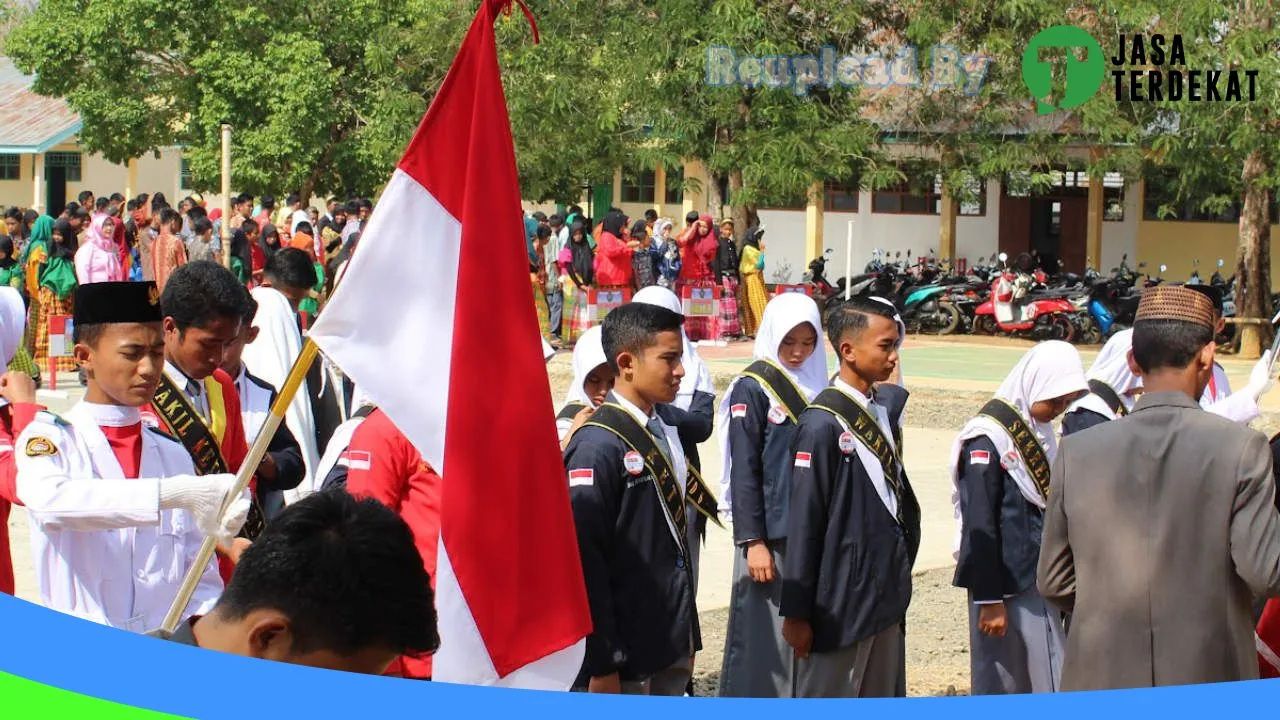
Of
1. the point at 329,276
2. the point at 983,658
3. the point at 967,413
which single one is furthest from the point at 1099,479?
the point at 329,276

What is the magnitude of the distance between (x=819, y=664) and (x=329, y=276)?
1385cm

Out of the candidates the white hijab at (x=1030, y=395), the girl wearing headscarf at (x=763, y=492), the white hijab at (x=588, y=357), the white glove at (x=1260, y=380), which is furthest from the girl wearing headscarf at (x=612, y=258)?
the white hijab at (x=588, y=357)

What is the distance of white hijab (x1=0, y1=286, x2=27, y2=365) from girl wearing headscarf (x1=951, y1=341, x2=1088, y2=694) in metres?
2.92

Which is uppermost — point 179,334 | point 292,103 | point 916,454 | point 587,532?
point 292,103

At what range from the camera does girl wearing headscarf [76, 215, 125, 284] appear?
16.0 meters

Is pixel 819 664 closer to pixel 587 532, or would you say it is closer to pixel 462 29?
pixel 587 532

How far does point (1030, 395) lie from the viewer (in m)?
5.57

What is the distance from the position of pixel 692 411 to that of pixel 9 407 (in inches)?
110

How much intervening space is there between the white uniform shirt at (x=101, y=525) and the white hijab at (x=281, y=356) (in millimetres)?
2256

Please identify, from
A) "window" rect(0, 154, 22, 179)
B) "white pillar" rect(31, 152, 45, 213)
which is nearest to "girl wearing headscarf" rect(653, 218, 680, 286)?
"white pillar" rect(31, 152, 45, 213)

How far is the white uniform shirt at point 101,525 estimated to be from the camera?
354 cm

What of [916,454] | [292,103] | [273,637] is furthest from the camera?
[292,103]

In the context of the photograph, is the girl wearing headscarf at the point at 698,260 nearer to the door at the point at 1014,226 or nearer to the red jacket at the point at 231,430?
the door at the point at 1014,226

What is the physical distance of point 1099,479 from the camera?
3.68 meters
